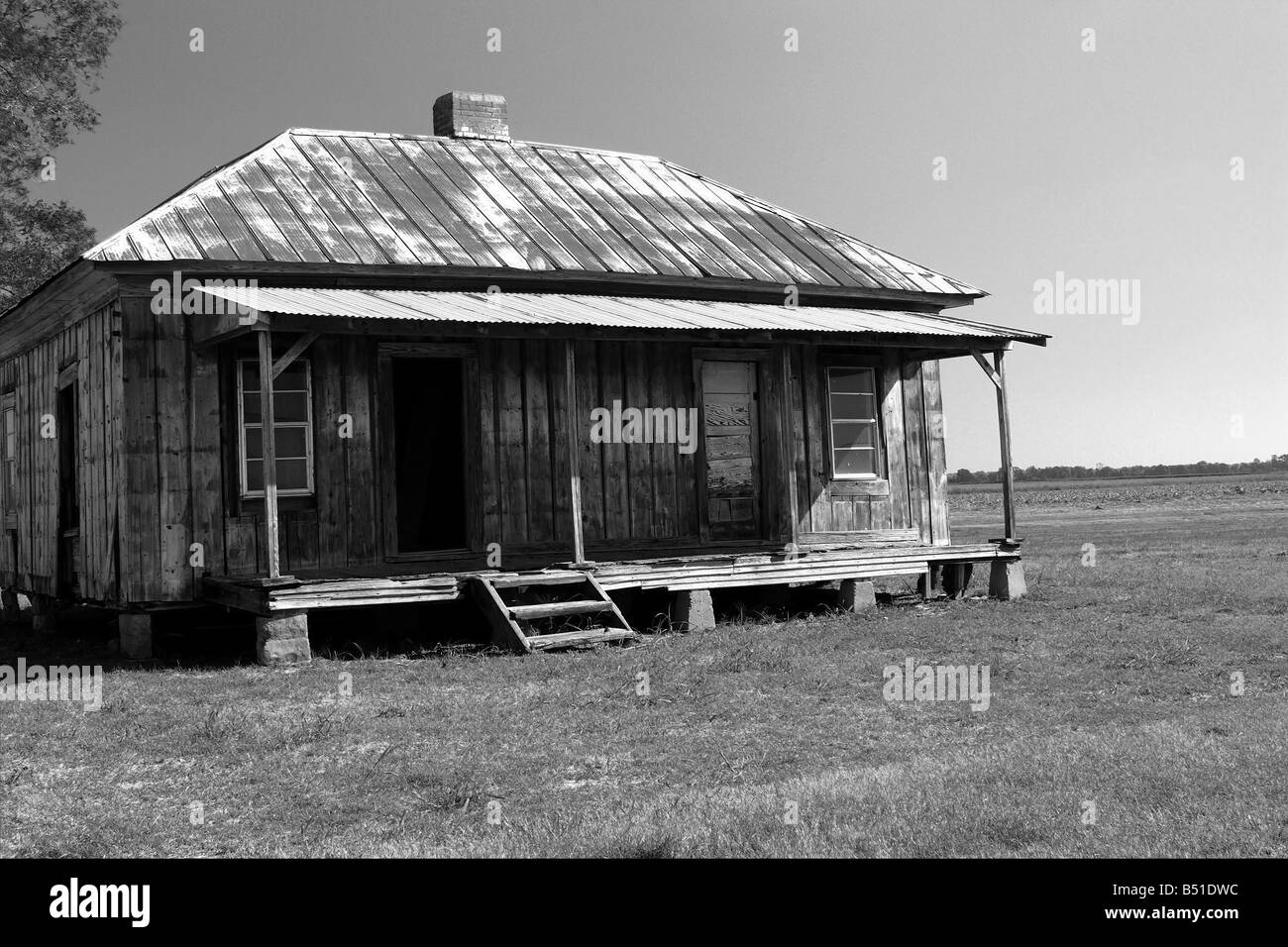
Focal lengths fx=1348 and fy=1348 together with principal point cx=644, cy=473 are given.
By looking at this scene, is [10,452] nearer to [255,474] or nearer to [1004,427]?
[255,474]

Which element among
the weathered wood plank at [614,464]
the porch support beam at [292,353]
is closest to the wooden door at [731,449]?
the weathered wood plank at [614,464]

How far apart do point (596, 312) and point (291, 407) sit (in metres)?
3.25

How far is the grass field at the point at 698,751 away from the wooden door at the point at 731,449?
216cm

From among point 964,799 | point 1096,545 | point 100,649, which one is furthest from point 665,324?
point 1096,545

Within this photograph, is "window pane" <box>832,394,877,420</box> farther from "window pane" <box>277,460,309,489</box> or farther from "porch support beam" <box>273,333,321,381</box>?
"porch support beam" <box>273,333,321,381</box>

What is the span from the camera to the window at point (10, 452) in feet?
57.9

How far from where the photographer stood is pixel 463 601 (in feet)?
45.9

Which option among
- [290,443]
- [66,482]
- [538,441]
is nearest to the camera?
[290,443]

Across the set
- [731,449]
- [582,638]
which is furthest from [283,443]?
[731,449]

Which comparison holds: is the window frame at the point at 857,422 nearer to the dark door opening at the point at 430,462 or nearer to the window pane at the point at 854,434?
the window pane at the point at 854,434

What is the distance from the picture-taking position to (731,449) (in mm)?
16141

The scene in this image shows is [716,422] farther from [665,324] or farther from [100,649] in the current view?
[100,649]

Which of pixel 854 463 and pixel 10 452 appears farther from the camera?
pixel 10 452

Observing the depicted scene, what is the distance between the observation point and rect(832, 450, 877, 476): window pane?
658 inches
